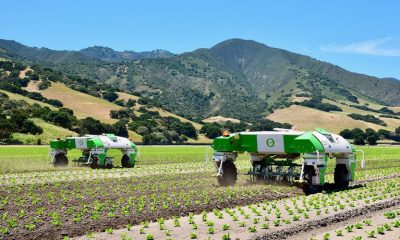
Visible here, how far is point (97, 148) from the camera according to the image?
37.9 metres

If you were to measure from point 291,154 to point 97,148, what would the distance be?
60.0ft

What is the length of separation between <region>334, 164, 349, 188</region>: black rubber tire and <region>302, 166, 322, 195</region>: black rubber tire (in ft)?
9.85

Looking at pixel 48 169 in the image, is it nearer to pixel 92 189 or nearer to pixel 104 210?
pixel 92 189

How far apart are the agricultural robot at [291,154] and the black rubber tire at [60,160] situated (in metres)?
21.3

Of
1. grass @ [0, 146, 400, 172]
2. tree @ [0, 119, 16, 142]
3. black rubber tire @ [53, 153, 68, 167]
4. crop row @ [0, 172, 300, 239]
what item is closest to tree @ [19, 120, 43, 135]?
tree @ [0, 119, 16, 142]

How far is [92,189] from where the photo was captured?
23.7 metres

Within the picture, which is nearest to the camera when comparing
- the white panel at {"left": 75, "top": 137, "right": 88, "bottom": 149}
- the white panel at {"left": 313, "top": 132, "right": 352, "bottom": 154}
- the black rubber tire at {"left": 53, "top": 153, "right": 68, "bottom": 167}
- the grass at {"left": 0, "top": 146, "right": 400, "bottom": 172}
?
the white panel at {"left": 313, "top": 132, "right": 352, "bottom": 154}

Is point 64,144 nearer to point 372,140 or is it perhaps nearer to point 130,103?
point 372,140

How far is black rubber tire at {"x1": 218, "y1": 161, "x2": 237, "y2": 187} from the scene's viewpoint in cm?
2569

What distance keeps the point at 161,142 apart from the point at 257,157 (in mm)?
83317

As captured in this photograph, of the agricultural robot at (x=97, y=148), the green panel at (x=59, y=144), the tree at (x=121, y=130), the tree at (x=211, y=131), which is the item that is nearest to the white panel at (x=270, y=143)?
the agricultural robot at (x=97, y=148)

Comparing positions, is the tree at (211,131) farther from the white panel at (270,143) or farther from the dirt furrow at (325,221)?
the dirt furrow at (325,221)

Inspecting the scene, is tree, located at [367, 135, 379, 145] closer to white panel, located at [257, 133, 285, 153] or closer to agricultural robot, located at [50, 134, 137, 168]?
agricultural robot, located at [50, 134, 137, 168]

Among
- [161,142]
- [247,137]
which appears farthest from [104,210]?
[161,142]
